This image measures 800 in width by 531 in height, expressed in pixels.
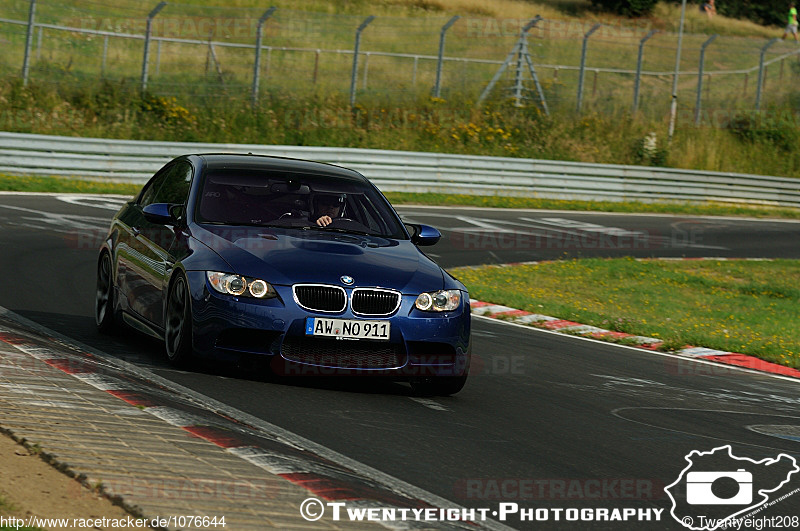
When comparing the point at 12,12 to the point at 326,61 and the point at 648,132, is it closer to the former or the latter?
the point at 326,61

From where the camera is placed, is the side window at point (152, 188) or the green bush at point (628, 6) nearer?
the side window at point (152, 188)

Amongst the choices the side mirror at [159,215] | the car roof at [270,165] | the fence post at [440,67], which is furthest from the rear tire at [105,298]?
the fence post at [440,67]

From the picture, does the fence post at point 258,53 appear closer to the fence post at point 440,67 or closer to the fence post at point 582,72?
the fence post at point 440,67

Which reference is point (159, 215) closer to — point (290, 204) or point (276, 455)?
point (290, 204)

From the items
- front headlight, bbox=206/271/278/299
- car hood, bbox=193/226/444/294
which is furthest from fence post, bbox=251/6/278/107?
front headlight, bbox=206/271/278/299

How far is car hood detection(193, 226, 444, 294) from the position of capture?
759 centimetres

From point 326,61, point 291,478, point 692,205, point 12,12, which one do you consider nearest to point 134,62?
point 12,12

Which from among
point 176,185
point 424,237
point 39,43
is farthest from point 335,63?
point 424,237

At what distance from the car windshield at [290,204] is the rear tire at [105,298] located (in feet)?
4.52

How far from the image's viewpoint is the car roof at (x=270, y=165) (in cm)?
909

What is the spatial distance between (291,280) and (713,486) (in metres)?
2.87

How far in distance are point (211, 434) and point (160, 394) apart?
1.08 m

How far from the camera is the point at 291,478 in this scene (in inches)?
207

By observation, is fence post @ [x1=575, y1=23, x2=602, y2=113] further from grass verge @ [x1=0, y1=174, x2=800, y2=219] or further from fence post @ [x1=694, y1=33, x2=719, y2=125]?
grass verge @ [x1=0, y1=174, x2=800, y2=219]
